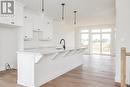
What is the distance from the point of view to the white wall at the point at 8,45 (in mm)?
4785

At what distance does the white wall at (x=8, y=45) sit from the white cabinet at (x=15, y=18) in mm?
688

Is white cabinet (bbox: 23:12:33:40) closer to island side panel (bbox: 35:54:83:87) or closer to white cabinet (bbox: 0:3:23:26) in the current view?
white cabinet (bbox: 0:3:23:26)

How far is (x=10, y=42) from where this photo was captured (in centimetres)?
511

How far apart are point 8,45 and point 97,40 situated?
7.62 meters

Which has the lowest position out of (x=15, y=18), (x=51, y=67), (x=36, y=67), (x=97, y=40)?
(x=51, y=67)

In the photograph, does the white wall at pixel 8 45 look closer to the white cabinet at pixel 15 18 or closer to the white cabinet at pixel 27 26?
the white cabinet at pixel 27 26

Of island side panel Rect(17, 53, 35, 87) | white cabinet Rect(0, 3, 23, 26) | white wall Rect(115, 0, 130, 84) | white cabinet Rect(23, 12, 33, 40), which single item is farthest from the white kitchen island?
white cabinet Rect(23, 12, 33, 40)

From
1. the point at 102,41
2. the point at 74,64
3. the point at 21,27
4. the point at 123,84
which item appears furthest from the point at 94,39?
the point at 123,84

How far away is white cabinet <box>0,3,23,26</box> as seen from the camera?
410cm

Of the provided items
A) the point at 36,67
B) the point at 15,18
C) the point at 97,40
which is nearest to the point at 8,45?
the point at 15,18

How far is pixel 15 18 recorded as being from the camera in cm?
444

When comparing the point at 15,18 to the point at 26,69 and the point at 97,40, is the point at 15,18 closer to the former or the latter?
the point at 26,69

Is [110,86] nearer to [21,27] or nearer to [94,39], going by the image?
[21,27]

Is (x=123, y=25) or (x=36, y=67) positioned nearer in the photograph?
(x=36, y=67)
